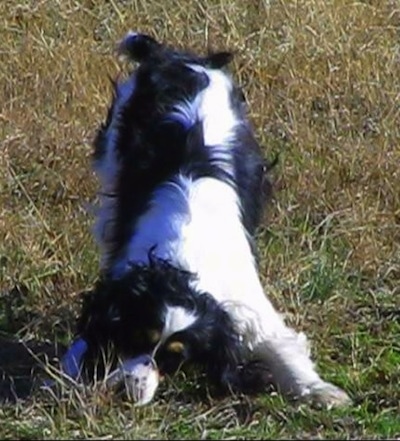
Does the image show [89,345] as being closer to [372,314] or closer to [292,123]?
[372,314]

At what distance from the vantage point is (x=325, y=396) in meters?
5.71

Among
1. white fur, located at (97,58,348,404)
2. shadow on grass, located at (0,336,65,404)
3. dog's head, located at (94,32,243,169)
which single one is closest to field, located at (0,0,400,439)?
shadow on grass, located at (0,336,65,404)

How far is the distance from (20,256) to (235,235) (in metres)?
1.33

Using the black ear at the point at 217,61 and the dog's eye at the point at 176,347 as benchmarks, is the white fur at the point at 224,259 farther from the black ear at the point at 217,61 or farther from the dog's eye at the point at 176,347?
the black ear at the point at 217,61

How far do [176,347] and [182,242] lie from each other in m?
0.53

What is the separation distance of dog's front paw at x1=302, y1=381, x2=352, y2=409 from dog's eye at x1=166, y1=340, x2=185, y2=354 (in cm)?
60

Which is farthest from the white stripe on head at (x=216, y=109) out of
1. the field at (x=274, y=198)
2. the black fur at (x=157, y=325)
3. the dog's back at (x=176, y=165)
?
the black fur at (x=157, y=325)

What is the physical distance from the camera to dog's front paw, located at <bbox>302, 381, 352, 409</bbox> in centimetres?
568

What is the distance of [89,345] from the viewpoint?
558 centimetres

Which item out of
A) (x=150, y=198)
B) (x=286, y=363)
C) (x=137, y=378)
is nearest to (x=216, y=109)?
(x=150, y=198)

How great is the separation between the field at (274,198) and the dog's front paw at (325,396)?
0.24 feet

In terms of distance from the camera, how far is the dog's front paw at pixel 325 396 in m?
5.68

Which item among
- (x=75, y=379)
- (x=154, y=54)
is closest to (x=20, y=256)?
(x=154, y=54)

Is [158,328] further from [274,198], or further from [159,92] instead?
[274,198]
